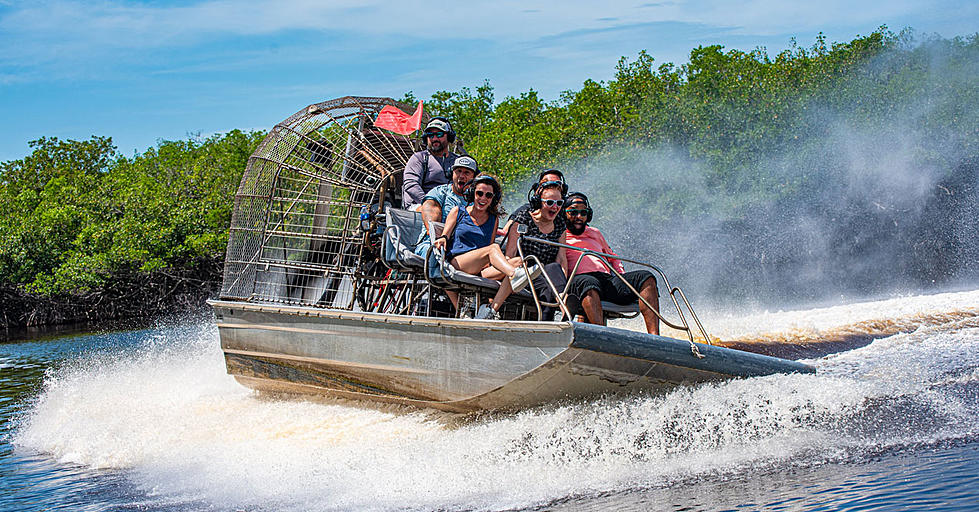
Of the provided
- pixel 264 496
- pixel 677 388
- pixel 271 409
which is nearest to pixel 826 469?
pixel 677 388

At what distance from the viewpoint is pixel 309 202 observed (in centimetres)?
904

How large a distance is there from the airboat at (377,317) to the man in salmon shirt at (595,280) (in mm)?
178

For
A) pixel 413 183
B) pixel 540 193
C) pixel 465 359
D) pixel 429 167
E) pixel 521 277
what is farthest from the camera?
pixel 429 167

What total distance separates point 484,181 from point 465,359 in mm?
1488

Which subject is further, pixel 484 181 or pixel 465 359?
pixel 484 181

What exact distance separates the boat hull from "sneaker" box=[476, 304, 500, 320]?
0.44 metres

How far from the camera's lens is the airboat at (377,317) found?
19.8 feet

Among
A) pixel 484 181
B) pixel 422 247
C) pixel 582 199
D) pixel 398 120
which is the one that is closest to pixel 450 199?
pixel 422 247

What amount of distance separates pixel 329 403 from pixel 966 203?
1871 cm

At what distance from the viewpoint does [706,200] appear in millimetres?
22062

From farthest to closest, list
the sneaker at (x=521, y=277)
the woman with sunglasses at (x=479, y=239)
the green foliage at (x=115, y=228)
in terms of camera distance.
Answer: the green foliage at (x=115, y=228) → the woman with sunglasses at (x=479, y=239) → the sneaker at (x=521, y=277)

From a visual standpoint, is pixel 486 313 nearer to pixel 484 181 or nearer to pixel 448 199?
pixel 484 181

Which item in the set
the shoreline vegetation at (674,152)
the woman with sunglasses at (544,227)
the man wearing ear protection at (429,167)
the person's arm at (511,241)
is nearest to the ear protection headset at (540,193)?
the woman with sunglasses at (544,227)

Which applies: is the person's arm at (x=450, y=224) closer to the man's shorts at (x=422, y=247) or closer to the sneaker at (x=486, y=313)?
the man's shorts at (x=422, y=247)
